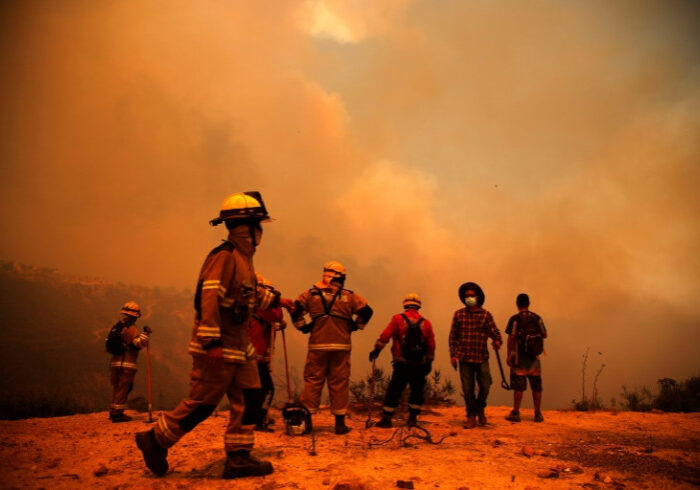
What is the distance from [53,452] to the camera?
6.57 meters

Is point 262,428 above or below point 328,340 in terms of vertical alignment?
below

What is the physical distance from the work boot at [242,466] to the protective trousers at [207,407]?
0.22ft

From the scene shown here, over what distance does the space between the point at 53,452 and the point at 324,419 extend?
4869 millimetres

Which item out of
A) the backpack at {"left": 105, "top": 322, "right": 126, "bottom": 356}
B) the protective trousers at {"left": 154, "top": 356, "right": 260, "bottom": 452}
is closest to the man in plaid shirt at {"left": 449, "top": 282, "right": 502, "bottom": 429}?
the protective trousers at {"left": 154, "top": 356, "right": 260, "bottom": 452}

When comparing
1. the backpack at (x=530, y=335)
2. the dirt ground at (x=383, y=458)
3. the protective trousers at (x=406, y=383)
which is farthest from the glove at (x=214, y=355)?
the backpack at (x=530, y=335)

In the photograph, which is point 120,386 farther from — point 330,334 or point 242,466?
point 242,466

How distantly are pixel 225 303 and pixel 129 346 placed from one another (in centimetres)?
621

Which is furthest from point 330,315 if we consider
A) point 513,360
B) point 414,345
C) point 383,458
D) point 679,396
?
point 679,396

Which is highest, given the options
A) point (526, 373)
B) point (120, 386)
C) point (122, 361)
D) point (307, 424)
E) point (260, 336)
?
point (260, 336)

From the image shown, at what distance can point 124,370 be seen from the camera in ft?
32.8

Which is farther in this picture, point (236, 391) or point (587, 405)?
point (587, 405)

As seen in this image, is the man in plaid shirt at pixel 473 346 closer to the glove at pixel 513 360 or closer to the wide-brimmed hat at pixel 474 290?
the wide-brimmed hat at pixel 474 290

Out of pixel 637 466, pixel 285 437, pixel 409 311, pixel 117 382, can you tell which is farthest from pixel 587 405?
pixel 117 382

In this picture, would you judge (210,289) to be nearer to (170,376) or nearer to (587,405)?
(587,405)
